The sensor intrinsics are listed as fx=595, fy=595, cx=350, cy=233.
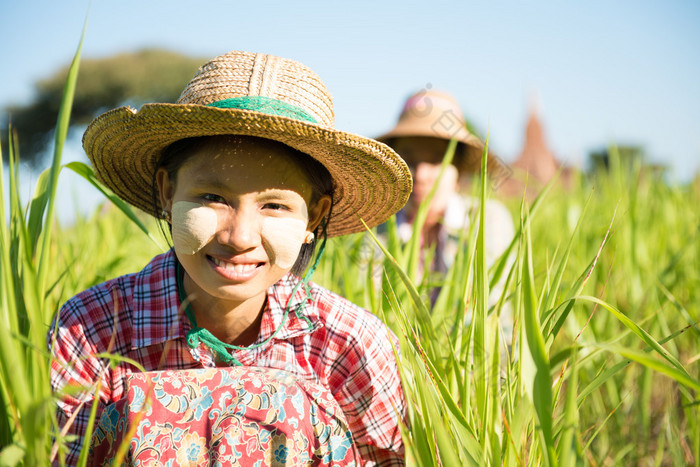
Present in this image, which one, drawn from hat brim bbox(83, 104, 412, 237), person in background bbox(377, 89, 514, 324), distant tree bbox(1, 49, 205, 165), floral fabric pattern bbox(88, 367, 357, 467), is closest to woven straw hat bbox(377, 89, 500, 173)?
person in background bbox(377, 89, 514, 324)

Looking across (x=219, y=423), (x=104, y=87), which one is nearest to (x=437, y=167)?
(x=219, y=423)

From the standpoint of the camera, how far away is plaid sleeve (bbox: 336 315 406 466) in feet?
3.57

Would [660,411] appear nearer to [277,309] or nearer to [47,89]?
[277,309]

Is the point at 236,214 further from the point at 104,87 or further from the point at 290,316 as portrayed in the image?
the point at 104,87

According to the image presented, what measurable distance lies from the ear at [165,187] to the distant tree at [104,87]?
580 inches

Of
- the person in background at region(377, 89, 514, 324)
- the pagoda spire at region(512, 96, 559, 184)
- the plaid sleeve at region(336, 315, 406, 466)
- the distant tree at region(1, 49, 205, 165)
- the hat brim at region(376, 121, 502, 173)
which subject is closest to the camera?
the plaid sleeve at region(336, 315, 406, 466)

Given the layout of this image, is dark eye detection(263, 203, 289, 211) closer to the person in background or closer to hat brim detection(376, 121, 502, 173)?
the person in background

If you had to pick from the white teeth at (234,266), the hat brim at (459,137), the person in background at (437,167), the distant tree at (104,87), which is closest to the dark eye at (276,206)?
the white teeth at (234,266)

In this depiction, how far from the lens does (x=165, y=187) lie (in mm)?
1116

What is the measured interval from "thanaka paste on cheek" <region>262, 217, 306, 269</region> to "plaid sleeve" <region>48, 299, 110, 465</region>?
1.07 ft

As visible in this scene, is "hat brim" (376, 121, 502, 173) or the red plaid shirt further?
"hat brim" (376, 121, 502, 173)

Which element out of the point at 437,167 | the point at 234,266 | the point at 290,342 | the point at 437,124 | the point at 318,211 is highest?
the point at 437,124

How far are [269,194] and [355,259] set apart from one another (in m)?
0.68

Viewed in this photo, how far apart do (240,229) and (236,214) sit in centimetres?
3
